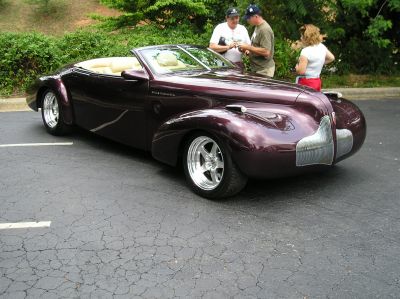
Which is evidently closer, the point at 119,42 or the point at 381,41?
the point at 381,41

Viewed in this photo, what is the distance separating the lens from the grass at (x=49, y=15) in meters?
24.9

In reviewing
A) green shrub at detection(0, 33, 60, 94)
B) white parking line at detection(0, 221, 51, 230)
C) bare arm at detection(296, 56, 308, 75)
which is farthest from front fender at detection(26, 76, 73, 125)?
bare arm at detection(296, 56, 308, 75)

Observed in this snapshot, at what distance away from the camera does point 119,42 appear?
11352 millimetres

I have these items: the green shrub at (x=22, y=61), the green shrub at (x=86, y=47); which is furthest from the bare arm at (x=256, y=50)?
the green shrub at (x=22, y=61)

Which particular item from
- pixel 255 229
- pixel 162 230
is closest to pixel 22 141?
pixel 162 230

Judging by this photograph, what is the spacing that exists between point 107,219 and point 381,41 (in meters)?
8.18

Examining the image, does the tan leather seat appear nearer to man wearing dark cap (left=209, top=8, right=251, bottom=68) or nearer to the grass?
man wearing dark cap (left=209, top=8, right=251, bottom=68)

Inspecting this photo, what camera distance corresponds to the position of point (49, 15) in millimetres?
26422

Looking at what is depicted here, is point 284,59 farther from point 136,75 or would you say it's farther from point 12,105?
point 136,75

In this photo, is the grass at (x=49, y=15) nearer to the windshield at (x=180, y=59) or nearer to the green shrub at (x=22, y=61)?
the green shrub at (x=22, y=61)

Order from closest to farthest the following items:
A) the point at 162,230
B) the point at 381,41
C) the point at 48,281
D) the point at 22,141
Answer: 1. the point at 48,281
2. the point at 162,230
3. the point at 22,141
4. the point at 381,41

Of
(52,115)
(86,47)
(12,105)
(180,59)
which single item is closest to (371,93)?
(180,59)

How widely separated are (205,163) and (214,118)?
0.50 m

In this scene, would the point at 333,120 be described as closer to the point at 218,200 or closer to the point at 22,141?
the point at 218,200
